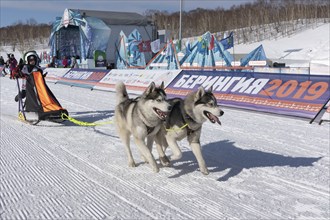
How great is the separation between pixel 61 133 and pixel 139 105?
3.03 m

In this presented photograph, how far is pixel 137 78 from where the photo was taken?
1378 centimetres

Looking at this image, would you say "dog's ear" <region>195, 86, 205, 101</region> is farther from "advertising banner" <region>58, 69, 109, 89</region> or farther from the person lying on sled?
"advertising banner" <region>58, 69, 109, 89</region>

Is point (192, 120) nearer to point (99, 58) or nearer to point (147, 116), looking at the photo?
point (147, 116)

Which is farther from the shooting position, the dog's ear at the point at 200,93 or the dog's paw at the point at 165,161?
the dog's paw at the point at 165,161

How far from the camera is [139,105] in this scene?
168 inches

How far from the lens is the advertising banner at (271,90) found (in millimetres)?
7946

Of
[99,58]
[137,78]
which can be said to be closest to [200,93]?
[137,78]

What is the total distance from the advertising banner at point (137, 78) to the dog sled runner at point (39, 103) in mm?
4811

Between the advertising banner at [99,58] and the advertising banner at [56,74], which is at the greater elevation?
the advertising banner at [99,58]

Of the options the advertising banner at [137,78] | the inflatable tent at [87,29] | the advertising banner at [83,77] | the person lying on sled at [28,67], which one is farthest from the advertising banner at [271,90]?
the inflatable tent at [87,29]

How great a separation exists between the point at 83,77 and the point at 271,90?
11.1 m

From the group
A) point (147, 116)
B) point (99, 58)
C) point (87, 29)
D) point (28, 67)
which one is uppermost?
point (87, 29)

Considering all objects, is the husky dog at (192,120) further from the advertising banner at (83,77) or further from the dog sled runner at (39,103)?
the advertising banner at (83,77)

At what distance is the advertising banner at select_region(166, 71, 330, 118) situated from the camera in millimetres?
7946
